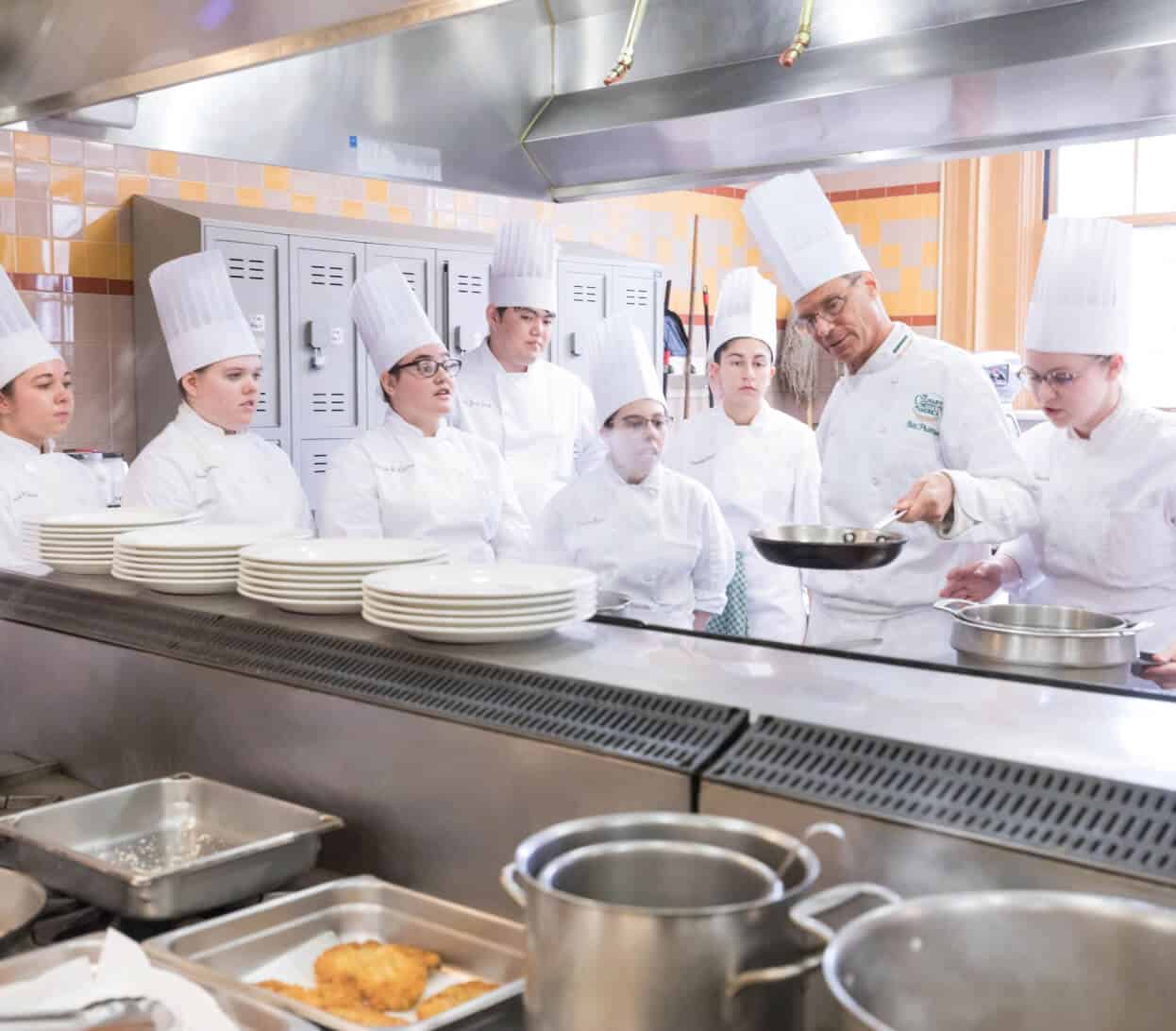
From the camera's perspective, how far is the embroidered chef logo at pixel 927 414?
114 inches

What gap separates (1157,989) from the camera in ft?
2.54

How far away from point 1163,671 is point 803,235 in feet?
5.09

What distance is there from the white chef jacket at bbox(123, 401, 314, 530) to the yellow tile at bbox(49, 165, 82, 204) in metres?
1.76

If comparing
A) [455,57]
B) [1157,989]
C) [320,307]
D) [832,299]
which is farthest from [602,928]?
[320,307]

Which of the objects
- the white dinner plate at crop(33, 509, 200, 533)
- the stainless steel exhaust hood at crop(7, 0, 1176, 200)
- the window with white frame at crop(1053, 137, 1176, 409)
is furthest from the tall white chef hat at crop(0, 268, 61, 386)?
the window with white frame at crop(1053, 137, 1176, 409)

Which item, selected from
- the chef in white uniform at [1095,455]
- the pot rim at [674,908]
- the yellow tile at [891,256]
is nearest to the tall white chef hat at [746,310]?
the chef in white uniform at [1095,455]

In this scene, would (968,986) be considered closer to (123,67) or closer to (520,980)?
(520,980)

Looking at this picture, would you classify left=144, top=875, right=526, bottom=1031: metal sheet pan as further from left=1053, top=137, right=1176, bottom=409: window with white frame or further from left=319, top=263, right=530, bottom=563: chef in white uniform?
left=1053, top=137, right=1176, bottom=409: window with white frame

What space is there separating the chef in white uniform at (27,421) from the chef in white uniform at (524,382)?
134cm

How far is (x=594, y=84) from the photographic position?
8.55 ft

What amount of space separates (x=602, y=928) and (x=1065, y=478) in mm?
2442

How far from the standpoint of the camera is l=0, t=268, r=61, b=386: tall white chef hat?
3.32 m

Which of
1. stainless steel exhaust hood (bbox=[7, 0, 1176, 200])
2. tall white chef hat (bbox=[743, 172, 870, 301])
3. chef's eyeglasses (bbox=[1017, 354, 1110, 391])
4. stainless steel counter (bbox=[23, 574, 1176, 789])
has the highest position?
stainless steel exhaust hood (bbox=[7, 0, 1176, 200])

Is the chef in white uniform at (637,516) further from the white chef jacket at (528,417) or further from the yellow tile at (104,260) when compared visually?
the yellow tile at (104,260)
